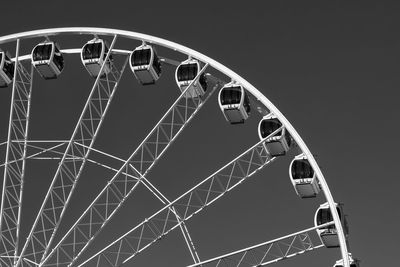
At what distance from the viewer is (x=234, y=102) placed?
46.3 m

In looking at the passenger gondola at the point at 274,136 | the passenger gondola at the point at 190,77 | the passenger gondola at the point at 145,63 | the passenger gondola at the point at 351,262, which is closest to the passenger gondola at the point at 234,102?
the passenger gondola at the point at 274,136

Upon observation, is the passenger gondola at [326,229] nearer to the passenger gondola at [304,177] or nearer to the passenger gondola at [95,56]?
the passenger gondola at [304,177]

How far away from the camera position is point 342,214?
146ft

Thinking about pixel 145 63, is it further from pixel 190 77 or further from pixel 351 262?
pixel 351 262

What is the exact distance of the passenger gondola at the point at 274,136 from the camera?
45969mm

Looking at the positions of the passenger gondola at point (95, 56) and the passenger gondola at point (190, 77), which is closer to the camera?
the passenger gondola at point (190, 77)

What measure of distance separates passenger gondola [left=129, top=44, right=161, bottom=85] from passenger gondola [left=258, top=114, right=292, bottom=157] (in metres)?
4.56

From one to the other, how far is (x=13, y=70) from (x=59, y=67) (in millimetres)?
2395

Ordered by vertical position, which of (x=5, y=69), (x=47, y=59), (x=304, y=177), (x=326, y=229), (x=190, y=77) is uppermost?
(x=190, y=77)

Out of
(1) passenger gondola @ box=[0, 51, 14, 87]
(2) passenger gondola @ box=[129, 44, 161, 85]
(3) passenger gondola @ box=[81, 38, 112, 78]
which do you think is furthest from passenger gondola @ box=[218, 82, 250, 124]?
(1) passenger gondola @ box=[0, 51, 14, 87]

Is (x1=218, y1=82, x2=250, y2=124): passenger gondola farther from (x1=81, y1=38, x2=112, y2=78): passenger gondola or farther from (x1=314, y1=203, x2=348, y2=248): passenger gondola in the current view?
(x1=81, y1=38, x2=112, y2=78): passenger gondola

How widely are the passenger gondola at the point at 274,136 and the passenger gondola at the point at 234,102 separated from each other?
79cm

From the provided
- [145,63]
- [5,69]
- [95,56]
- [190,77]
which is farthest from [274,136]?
[5,69]

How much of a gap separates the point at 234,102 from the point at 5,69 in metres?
9.80
